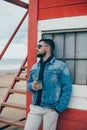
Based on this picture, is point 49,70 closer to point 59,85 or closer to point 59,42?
point 59,85

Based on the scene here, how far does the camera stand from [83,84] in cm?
538

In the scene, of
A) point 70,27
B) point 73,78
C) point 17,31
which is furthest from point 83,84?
A: point 17,31

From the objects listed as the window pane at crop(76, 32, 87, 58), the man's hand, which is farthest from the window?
the man's hand

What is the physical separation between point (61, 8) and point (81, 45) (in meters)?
0.79

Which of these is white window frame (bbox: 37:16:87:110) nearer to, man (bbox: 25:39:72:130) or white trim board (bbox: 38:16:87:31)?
white trim board (bbox: 38:16:87:31)

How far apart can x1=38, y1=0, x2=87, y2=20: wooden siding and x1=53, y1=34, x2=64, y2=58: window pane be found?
1.27ft

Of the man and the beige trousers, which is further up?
the man

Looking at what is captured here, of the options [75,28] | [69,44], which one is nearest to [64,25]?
[75,28]

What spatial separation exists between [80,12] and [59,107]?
5.64ft

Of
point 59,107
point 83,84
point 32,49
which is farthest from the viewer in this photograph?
point 32,49

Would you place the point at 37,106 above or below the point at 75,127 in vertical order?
above

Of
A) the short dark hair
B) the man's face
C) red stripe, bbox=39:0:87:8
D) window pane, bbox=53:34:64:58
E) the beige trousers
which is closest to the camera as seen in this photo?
the beige trousers

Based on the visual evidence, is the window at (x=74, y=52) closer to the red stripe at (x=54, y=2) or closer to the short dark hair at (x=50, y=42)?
the short dark hair at (x=50, y=42)

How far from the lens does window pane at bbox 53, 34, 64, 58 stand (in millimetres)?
5633
